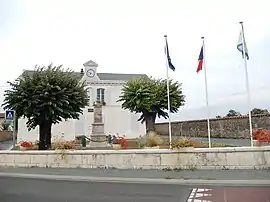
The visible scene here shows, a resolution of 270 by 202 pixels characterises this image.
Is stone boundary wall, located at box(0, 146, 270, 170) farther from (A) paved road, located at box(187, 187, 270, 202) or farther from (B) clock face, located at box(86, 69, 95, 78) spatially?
(B) clock face, located at box(86, 69, 95, 78)

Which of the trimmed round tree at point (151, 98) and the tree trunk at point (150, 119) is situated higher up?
the trimmed round tree at point (151, 98)

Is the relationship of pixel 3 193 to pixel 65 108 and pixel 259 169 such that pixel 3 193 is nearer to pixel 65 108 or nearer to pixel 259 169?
pixel 259 169

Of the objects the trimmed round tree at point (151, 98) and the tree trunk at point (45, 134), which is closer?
the tree trunk at point (45, 134)

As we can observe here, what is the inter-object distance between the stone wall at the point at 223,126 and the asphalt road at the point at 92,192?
19941 mm

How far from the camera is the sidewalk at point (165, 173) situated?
1270 centimetres

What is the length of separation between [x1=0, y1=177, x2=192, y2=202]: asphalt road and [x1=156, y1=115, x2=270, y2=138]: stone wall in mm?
19941

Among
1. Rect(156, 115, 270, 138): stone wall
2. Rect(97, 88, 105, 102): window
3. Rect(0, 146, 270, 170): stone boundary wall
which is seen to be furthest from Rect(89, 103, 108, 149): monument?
Rect(97, 88, 105, 102): window

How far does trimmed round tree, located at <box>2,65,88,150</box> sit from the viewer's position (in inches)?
913

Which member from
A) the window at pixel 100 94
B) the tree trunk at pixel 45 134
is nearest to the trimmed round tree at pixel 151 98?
the tree trunk at pixel 45 134

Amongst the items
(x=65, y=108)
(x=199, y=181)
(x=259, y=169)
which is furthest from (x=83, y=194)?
(x=65, y=108)

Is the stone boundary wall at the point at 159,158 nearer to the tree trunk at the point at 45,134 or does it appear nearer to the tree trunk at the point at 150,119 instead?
the tree trunk at the point at 45,134

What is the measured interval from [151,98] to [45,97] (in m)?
12.6

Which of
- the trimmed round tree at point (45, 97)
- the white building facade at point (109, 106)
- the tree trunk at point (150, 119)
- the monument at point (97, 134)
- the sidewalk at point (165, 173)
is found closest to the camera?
the sidewalk at point (165, 173)

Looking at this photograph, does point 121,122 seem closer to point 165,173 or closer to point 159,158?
point 159,158
